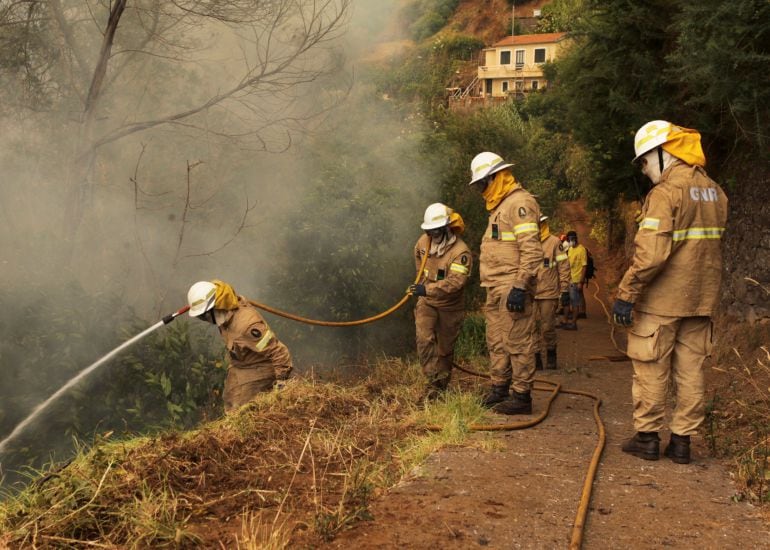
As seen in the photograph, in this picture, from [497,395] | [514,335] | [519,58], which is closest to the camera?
[514,335]

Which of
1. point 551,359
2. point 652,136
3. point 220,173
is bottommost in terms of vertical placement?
point 551,359

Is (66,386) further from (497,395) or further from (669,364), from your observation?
(669,364)

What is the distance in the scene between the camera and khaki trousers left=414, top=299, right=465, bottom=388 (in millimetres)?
6711

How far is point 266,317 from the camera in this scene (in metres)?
9.25

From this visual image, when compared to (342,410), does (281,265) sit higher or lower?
higher

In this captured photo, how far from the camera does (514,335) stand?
5.97 m

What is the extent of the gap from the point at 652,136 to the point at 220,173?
20.9 feet

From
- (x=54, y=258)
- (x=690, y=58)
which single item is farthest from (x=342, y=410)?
(x=690, y=58)

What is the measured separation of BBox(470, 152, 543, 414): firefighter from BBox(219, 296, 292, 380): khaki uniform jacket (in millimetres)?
1740

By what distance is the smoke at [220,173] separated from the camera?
27.0ft

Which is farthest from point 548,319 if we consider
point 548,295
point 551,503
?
point 551,503

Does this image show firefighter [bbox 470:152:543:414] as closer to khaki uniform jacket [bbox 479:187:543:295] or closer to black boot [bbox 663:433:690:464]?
khaki uniform jacket [bbox 479:187:543:295]

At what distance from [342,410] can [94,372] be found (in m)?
2.42

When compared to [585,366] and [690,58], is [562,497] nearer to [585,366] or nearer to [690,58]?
[690,58]
